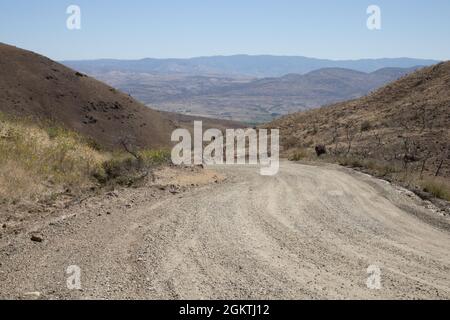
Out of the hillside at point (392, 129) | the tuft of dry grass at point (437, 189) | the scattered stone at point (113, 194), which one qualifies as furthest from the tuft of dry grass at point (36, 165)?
the hillside at point (392, 129)

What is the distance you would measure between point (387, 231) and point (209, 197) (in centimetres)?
483

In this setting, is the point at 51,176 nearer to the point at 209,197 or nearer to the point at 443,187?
the point at 209,197

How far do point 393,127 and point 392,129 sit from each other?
663 mm

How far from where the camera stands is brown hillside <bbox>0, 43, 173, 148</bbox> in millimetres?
51125

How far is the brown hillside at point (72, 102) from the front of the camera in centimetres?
5112

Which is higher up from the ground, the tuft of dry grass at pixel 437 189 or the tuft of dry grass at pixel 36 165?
the tuft of dry grass at pixel 36 165

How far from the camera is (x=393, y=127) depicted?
3042 cm

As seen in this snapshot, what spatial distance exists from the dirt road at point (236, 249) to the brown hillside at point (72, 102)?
1482 inches

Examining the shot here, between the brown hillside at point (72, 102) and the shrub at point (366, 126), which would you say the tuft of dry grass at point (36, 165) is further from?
the brown hillside at point (72, 102)

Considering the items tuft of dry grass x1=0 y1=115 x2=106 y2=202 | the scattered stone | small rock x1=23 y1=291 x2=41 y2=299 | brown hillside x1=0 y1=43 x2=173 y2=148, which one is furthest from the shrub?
small rock x1=23 y1=291 x2=41 y2=299

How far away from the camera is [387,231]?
10.4 metres
